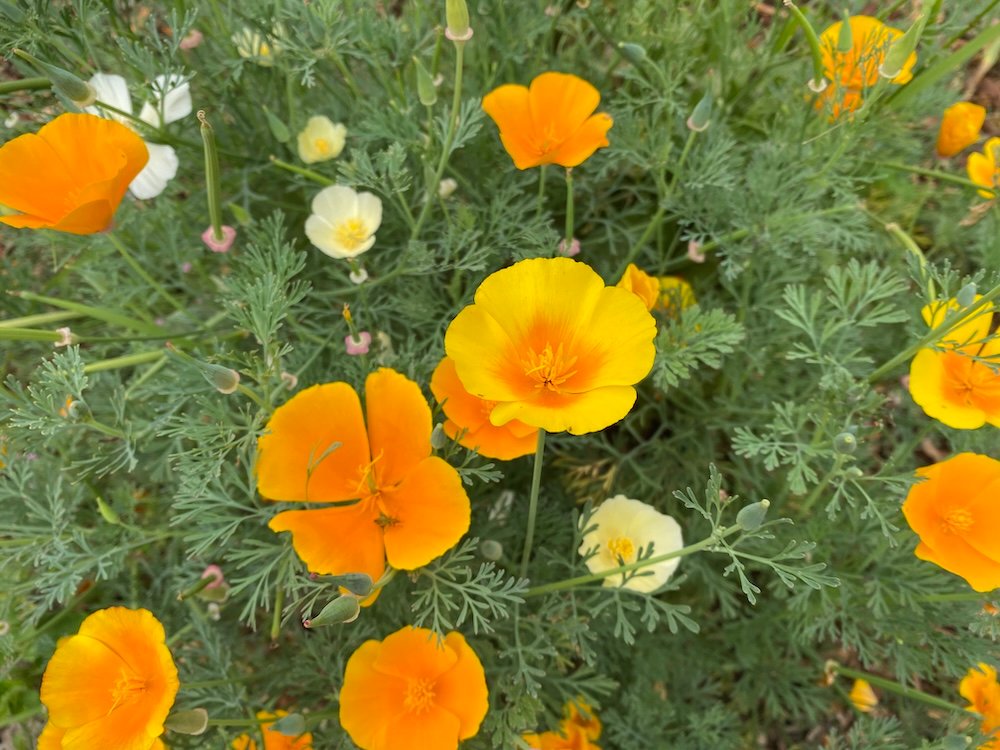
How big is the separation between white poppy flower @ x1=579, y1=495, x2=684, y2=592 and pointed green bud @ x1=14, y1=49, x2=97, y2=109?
0.99 metres

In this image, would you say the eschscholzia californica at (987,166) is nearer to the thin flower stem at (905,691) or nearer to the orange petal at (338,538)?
the thin flower stem at (905,691)

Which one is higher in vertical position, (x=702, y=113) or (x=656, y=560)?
(x=702, y=113)

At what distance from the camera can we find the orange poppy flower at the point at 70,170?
1.00m

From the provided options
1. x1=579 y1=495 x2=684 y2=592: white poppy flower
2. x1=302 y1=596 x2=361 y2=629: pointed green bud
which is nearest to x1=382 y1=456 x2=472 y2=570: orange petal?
x1=302 y1=596 x2=361 y2=629: pointed green bud

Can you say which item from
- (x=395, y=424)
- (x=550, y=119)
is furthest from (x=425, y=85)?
(x=395, y=424)

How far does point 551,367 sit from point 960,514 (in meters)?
0.68

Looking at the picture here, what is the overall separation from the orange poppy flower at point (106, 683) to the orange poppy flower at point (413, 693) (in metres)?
0.26

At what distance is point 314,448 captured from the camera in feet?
3.33

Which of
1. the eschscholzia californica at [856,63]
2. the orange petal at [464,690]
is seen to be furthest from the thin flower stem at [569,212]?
the orange petal at [464,690]

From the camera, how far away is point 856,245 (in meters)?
1.39

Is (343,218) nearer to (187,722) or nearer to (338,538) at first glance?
(338,538)

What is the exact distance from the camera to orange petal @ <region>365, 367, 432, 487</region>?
40.7 inches

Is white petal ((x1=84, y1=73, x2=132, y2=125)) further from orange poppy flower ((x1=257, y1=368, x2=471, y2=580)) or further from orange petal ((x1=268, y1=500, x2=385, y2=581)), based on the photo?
orange petal ((x1=268, y1=500, x2=385, y2=581))

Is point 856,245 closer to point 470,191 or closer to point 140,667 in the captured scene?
point 470,191
